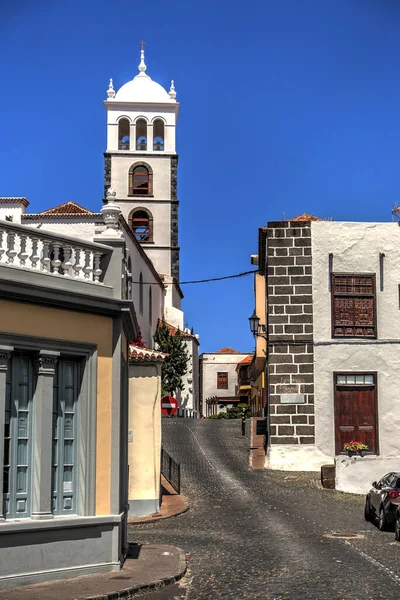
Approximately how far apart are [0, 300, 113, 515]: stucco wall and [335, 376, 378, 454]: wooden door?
1456 centimetres

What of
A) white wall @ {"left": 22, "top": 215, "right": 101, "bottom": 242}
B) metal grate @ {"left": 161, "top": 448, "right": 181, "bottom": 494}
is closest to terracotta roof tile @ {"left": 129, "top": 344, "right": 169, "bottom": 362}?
metal grate @ {"left": 161, "top": 448, "right": 181, "bottom": 494}

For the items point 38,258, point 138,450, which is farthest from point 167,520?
point 38,258

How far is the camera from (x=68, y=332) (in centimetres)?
1223

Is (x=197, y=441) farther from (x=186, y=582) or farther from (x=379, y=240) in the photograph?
(x=186, y=582)

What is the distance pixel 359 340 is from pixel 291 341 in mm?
1959

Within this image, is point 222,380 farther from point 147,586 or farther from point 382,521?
point 147,586

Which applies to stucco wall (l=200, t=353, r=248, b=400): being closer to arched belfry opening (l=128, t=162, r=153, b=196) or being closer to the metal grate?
arched belfry opening (l=128, t=162, r=153, b=196)

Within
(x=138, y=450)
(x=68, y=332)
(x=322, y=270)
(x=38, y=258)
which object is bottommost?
(x=138, y=450)

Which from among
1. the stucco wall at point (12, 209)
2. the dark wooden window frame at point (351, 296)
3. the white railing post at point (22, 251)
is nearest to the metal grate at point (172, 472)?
the dark wooden window frame at point (351, 296)

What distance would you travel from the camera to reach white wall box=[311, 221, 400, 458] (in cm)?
2608

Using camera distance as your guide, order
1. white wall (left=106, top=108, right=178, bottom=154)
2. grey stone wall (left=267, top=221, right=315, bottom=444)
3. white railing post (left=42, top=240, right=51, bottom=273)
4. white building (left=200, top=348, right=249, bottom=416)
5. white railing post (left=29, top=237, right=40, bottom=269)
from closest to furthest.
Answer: white railing post (left=29, top=237, right=40, bottom=269) < white railing post (left=42, top=240, right=51, bottom=273) < grey stone wall (left=267, top=221, right=315, bottom=444) < white wall (left=106, top=108, right=178, bottom=154) < white building (left=200, top=348, right=249, bottom=416)

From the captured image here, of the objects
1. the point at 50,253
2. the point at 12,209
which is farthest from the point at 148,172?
the point at 50,253

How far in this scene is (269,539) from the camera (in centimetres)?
1573

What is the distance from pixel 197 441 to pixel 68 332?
22001 millimetres
